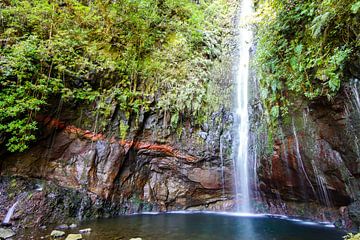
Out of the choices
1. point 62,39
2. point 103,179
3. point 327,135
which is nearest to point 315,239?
point 327,135

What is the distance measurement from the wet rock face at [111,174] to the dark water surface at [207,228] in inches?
38.7

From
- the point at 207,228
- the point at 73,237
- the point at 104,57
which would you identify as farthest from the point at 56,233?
the point at 104,57

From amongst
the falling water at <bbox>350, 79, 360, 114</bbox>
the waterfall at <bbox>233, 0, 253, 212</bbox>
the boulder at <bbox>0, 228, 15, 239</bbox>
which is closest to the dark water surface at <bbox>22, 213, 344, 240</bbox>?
the waterfall at <bbox>233, 0, 253, 212</bbox>

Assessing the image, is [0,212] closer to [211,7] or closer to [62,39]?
[62,39]

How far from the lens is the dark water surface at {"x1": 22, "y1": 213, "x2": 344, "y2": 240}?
21.1 feet

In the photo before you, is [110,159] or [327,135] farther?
[110,159]

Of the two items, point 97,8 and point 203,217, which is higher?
point 97,8

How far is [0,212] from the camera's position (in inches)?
292

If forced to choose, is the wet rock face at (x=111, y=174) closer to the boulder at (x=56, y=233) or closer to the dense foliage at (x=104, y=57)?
the dense foliage at (x=104, y=57)

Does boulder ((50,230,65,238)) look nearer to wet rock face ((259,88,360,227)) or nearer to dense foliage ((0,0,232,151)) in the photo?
dense foliage ((0,0,232,151))

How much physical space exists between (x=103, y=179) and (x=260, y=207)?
19.6 feet

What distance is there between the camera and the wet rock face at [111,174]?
8.15 metres

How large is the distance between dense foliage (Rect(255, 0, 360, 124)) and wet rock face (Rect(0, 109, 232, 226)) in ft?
10.6

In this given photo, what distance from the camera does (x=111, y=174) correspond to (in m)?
9.30
